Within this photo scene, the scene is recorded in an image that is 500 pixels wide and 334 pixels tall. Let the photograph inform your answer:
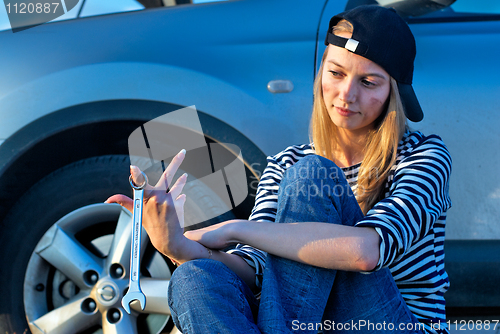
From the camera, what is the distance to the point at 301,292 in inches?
40.9

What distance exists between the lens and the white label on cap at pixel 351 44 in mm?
1247

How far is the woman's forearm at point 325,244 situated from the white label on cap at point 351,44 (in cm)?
54

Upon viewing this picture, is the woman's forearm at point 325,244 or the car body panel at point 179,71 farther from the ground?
the car body panel at point 179,71

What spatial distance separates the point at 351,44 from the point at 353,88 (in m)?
Result: 0.13

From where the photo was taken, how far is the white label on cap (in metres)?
1.25

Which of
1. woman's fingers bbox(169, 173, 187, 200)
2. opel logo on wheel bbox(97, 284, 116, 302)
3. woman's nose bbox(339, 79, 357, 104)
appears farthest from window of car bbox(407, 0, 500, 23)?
opel logo on wheel bbox(97, 284, 116, 302)

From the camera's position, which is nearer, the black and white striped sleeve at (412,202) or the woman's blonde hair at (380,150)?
the black and white striped sleeve at (412,202)

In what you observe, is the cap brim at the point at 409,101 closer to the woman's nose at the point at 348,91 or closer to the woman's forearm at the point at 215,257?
the woman's nose at the point at 348,91

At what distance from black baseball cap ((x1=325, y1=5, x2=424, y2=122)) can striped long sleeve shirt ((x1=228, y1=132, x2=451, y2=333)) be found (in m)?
0.19

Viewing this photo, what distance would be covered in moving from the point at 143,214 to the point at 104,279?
632 millimetres

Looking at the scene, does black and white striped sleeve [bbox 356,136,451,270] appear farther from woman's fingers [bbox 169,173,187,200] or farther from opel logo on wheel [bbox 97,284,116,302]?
opel logo on wheel [bbox 97,284,116,302]

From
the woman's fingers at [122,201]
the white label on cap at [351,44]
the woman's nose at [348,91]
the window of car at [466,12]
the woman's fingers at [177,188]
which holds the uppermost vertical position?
the white label on cap at [351,44]

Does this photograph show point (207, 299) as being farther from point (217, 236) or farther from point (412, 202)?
point (412, 202)

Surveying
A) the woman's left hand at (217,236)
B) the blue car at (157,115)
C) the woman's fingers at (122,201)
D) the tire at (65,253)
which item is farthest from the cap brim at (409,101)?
the woman's fingers at (122,201)
